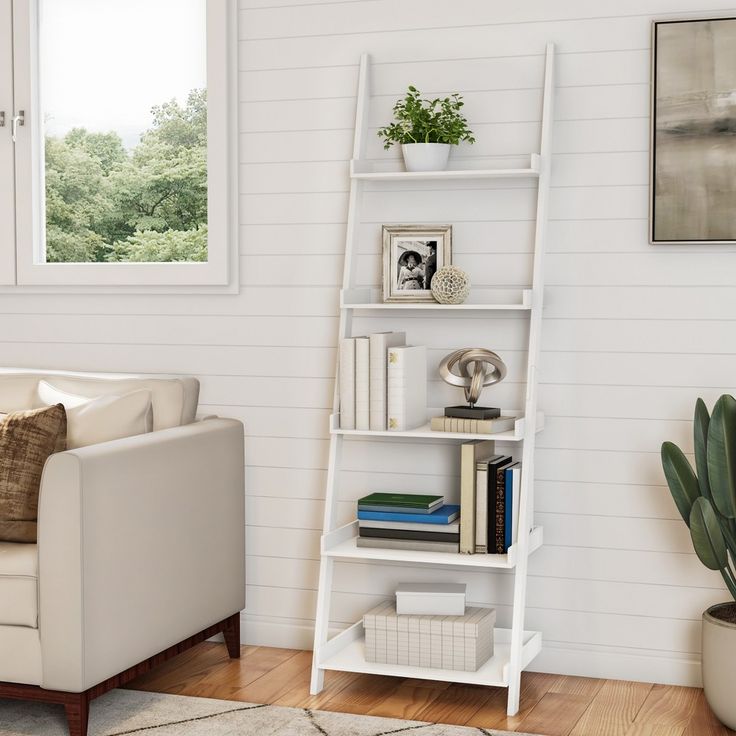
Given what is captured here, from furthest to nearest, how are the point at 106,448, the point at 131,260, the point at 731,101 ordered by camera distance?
the point at 131,260
the point at 731,101
the point at 106,448

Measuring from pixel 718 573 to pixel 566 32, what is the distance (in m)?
1.62

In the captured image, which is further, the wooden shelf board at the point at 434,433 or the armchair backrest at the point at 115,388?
the armchair backrest at the point at 115,388

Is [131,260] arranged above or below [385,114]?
below

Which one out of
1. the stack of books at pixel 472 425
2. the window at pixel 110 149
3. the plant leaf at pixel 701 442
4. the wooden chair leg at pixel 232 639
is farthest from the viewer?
the window at pixel 110 149

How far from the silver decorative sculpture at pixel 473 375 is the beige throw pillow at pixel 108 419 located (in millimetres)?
870

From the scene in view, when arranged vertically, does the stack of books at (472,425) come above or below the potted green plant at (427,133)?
below

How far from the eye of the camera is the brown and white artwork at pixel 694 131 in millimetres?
3045

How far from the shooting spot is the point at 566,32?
10.5 ft

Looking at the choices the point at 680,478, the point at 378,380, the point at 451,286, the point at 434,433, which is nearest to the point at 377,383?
the point at 378,380

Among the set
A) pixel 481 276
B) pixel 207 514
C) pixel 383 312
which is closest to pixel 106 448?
pixel 207 514

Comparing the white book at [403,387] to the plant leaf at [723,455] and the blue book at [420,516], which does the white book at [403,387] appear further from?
the plant leaf at [723,455]

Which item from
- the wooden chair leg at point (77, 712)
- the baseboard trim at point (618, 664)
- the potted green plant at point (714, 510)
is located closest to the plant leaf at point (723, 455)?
the potted green plant at point (714, 510)

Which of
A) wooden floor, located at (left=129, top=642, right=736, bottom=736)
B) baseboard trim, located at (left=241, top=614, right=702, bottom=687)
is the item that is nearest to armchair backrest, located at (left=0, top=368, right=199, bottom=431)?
wooden floor, located at (left=129, top=642, right=736, bottom=736)

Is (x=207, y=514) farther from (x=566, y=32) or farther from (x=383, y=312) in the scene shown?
(x=566, y=32)
